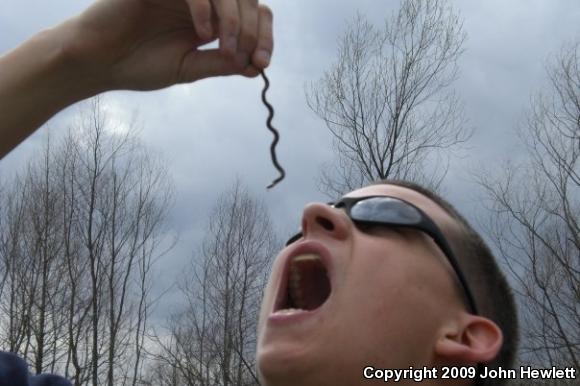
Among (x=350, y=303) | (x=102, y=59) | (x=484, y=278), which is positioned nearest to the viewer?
(x=350, y=303)

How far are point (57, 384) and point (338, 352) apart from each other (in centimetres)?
73

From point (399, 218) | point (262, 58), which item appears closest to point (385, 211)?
point (399, 218)

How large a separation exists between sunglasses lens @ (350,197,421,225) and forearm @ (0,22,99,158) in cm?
71

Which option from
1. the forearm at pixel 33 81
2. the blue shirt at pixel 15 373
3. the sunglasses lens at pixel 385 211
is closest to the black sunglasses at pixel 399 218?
the sunglasses lens at pixel 385 211

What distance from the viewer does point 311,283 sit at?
1583 mm

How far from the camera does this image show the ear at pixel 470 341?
4.72 ft

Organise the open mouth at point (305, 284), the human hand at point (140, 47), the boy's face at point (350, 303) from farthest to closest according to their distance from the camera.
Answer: the open mouth at point (305, 284)
the human hand at point (140, 47)
the boy's face at point (350, 303)

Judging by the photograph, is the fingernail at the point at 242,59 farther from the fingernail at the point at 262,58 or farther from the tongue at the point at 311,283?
the tongue at the point at 311,283

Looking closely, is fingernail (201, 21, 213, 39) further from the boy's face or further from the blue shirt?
the blue shirt

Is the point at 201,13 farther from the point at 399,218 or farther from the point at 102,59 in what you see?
the point at 399,218

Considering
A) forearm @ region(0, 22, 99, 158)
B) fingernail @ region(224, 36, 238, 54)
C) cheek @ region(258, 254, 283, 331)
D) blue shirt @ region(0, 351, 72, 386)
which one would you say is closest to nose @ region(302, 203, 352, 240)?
cheek @ region(258, 254, 283, 331)

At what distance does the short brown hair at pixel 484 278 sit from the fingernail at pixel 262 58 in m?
0.65

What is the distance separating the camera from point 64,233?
14.8m

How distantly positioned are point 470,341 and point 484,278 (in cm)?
25
